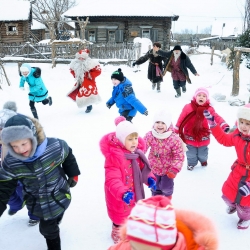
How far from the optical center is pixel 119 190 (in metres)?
2.46

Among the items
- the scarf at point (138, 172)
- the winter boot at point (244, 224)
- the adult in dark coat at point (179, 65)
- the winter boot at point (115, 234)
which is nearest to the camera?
the scarf at point (138, 172)

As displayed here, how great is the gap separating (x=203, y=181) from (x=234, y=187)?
1.11 metres

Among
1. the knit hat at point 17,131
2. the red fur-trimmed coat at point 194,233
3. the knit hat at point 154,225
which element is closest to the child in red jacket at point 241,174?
the red fur-trimmed coat at point 194,233

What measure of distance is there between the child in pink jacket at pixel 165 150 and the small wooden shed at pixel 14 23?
24.9m

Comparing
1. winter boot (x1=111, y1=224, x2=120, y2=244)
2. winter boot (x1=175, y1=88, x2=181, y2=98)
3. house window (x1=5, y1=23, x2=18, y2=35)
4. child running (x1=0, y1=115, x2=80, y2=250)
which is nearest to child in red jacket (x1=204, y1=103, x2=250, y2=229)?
winter boot (x1=111, y1=224, x2=120, y2=244)

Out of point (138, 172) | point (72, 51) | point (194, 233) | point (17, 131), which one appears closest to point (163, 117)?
point (138, 172)

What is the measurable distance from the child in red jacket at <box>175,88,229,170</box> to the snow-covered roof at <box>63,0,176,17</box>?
64.9ft

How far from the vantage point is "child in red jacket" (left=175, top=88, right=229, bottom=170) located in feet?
12.7

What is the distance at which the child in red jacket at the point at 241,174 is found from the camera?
2.89 meters

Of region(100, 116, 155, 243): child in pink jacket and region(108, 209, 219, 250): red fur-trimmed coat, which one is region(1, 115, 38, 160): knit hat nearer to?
region(100, 116, 155, 243): child in pink jacket

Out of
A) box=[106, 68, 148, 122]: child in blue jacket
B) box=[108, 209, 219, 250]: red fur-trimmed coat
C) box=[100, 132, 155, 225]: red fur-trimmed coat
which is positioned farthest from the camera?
box=[106, 68, 148, 122]: child in blue jacket

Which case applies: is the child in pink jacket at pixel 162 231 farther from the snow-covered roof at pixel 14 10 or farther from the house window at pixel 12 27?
the house window at pixel 12 27

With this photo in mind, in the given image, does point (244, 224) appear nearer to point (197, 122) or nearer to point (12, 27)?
point (197, 122)

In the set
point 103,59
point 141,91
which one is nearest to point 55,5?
point 103,59
